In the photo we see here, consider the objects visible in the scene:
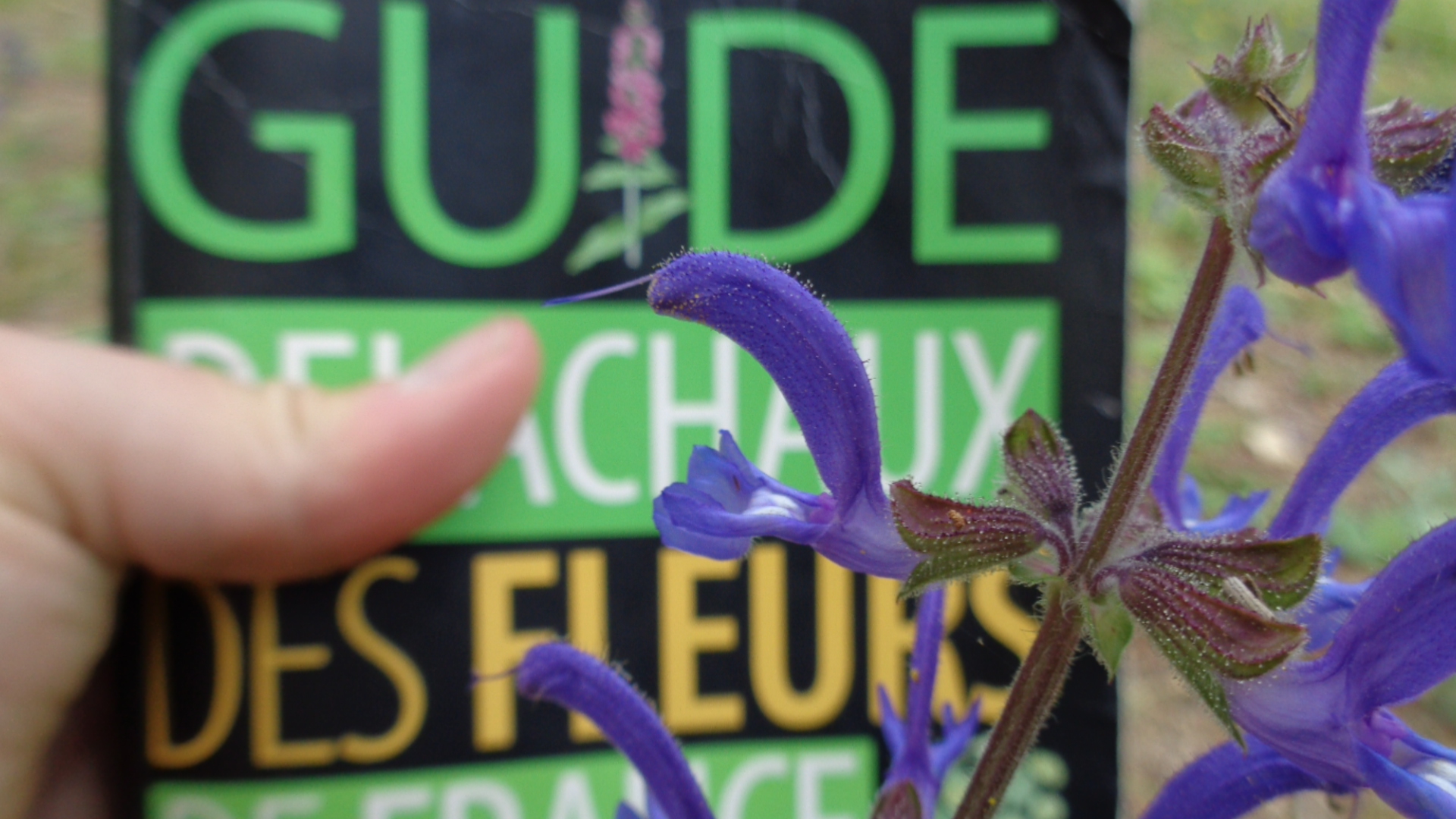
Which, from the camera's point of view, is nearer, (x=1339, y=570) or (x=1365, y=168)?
(x=1365, y=168)

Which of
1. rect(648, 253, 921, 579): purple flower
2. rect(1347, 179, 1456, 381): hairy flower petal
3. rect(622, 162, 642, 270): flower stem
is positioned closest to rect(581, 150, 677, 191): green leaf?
rect(622, 162, 642, 270): flower stem

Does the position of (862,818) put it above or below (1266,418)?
below

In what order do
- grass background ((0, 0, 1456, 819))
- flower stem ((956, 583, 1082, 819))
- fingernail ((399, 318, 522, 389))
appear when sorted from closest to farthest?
1. flower stem ((956, 583, 1082, 819))
2. fingernail ((399, 318, 522, 389))
3. grass background ((0, 0, 1456, 819))

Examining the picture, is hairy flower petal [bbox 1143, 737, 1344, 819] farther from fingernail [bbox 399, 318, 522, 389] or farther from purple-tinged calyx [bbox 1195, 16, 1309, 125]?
fingernail [bbox 399, 318, 522, 389]

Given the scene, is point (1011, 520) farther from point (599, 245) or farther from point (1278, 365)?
point (1278, 365)

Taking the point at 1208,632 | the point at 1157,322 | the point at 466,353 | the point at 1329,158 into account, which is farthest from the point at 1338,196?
the point at 1157,322

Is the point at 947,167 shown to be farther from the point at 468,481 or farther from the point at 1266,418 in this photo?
the point at 1266,418

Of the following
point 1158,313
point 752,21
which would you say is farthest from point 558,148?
point 1158,313
